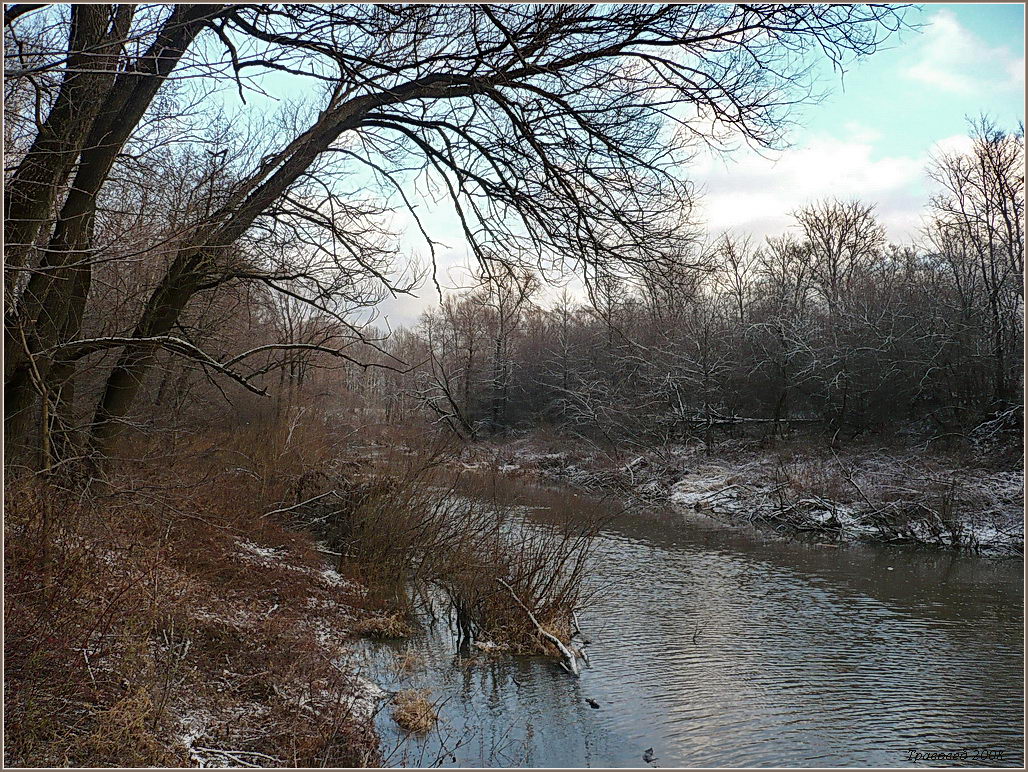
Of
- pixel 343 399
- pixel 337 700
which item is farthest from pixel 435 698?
pixel 343 399

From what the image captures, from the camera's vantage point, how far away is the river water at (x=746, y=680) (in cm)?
673

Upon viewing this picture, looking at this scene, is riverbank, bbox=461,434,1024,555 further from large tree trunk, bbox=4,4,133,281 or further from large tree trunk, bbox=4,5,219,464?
large tree trunk, bbox=4,4,133,281

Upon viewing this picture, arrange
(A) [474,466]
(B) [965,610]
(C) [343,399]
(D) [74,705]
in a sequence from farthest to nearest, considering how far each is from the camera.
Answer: (C) [343,399] → (A) [474,466] → (B) [965,610] → (D) [74,705]

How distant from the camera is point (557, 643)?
8.77 m

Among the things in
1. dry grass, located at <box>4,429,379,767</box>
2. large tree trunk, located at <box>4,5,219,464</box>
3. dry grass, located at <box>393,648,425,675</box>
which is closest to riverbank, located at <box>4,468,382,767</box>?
dry grass, located at <box>4,429,379,767</box>

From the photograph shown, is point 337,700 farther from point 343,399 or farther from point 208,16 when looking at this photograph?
point 343,399

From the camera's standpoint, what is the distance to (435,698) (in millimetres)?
7484

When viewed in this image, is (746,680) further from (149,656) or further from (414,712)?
(149,656)

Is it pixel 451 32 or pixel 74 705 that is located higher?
pixel 451 32

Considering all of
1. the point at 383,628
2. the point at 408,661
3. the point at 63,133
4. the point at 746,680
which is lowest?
the point at 746,680

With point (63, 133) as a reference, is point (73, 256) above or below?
below

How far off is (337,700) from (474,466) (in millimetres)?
8028

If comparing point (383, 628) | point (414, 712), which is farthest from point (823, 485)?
point (414, 712)

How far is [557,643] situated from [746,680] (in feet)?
7.46
